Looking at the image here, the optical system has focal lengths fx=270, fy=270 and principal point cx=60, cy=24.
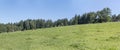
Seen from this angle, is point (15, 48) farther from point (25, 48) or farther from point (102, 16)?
point (102, 16)

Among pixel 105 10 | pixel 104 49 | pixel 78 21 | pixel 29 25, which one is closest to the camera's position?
pixel 104 49

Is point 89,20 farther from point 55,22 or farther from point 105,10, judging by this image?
point 55,22

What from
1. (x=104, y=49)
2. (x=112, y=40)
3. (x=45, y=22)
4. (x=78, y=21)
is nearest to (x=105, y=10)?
(x=78, y=21)

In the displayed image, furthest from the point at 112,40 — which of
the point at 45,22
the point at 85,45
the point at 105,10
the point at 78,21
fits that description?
the point at 45,22

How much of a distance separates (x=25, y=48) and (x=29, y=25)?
3894 inches

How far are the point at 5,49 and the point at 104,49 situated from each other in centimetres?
760

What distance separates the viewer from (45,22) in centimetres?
13462

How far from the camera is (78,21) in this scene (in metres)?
107

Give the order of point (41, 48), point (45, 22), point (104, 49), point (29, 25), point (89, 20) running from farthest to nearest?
1. point (45, 22)
2. point (29, 25)
3. point (89, 20)
4. point (41, 48)
5. point (104, 49)

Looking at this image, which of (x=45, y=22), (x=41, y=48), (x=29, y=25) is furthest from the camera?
(x=45, y=22)

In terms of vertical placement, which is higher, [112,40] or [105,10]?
[105,10]

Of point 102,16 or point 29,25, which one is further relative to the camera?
point 29,25

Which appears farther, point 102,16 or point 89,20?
point 89,20

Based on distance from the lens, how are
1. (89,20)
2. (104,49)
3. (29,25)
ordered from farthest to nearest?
(29,25)
(89,20)
(104,49)
